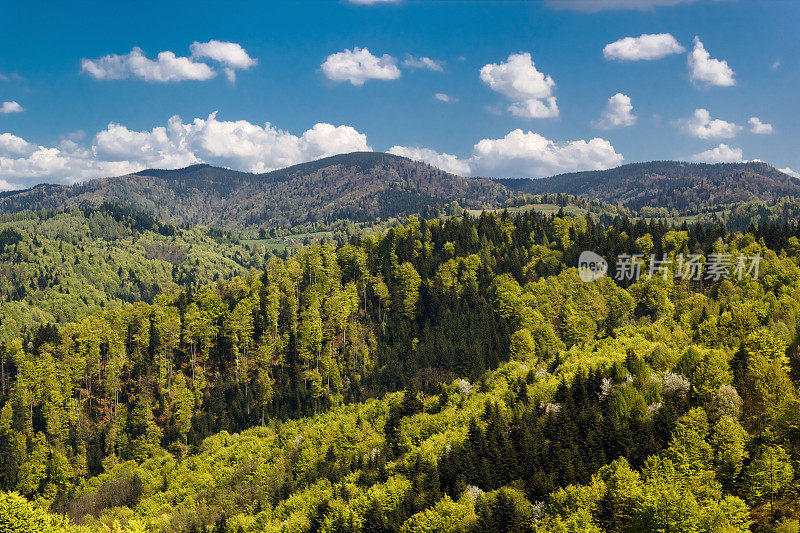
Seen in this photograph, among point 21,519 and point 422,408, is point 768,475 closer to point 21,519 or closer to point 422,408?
point 422,408

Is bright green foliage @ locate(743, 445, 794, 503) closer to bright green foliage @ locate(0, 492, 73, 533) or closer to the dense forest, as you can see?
the dense forest

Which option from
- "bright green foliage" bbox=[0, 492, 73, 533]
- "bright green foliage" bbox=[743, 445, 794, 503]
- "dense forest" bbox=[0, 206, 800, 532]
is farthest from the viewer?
"bright green foliage" bbox=[0, 492, 73, 533]

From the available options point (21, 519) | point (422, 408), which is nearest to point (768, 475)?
point (422, 408)

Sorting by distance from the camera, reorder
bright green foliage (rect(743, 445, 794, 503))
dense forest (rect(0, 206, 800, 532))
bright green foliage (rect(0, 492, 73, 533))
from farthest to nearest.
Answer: bright green foliage (rect(0, 492, 73, 533)) < dense forest (rect(0, 206, 800, 532)) < bright green foliage (rect(743, 445, 794, 503))

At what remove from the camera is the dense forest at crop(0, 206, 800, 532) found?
7056cm

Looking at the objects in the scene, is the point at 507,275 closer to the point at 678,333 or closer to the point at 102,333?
the point at 678,333

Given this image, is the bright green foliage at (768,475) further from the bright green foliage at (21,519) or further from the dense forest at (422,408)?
the bright green foliage at (21,519)

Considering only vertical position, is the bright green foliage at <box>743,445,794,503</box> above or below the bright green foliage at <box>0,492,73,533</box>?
above

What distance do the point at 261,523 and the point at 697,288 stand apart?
151 metres

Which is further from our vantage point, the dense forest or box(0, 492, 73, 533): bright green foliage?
box(0, 492, 73, 533): bright green foliage

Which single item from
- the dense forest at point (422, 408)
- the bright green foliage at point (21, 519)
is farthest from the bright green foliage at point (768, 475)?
the bright green foliage at point (21, 519)

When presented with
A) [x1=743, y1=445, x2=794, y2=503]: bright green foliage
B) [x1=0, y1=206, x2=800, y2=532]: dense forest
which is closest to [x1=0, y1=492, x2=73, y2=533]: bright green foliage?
[x1=0, y1=206, x2=800, y2=532]: dense forest

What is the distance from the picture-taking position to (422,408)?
119750 mm

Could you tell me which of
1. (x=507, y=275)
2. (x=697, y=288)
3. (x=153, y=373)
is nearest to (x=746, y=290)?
(x=697, y=288)
